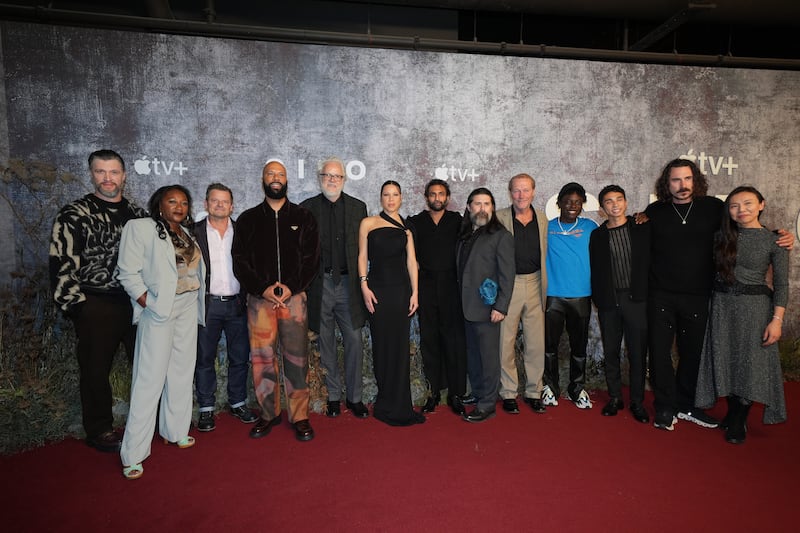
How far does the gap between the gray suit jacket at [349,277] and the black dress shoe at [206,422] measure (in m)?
1.02

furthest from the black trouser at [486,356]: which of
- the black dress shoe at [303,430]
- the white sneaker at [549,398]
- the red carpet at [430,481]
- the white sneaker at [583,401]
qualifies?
the black dress shoe at [303,430]

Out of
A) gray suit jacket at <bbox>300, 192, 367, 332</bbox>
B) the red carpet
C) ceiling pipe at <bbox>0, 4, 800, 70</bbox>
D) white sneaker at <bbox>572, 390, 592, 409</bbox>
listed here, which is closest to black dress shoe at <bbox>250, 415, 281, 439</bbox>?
the red carpet

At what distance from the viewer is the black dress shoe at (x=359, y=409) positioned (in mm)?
3769

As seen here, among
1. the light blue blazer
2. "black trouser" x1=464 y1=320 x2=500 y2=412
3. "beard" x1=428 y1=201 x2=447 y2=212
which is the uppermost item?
"beard" x1=428 y1=201 x2=447 y2=212

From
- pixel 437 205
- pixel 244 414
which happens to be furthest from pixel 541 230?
pixel 244 414

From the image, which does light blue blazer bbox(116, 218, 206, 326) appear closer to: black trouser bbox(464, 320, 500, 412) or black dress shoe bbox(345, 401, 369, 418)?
black dress shoe bbox(345, 401, 369, 418)

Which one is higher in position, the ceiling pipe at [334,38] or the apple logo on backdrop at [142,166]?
the ceiling pipe at [334,38]

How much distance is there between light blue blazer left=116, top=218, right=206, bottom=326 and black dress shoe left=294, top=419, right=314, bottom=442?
1.22 meters

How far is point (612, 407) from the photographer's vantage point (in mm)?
3779

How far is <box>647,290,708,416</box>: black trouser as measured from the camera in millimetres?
3465

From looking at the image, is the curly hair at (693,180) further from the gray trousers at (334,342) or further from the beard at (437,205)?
the gray trousers at (334,342)

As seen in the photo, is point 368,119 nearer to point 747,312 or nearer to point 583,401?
point 583,401

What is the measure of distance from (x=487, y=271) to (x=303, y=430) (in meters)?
1.84

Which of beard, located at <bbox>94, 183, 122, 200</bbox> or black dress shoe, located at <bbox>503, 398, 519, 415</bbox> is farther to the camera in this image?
black dress shoe, located at <bbox>503, 398, 519, 415</bbox>
